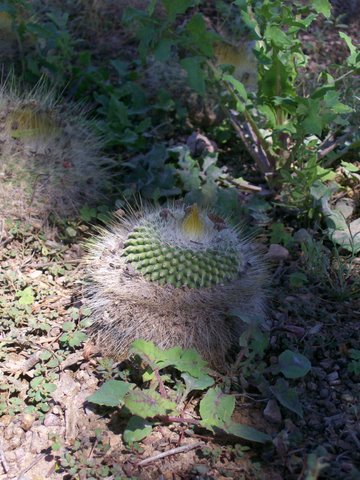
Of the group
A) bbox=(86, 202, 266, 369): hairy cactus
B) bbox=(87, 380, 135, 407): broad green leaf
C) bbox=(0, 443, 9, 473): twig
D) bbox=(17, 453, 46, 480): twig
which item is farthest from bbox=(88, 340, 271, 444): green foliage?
bbox=(0, 443, 9, 473): twig

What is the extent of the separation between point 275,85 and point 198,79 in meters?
0.39

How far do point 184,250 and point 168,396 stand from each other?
59cm

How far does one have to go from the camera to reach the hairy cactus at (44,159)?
128 inches

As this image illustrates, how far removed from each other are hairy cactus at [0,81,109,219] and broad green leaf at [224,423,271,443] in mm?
1567

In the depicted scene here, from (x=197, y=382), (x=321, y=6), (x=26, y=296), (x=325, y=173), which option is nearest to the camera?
(x=197, y=382)

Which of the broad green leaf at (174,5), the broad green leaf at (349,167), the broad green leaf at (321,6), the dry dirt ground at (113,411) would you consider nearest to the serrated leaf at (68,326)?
the dry dirt ground at (113,411)

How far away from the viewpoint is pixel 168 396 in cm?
238

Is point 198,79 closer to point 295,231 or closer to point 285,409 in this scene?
point 295,231

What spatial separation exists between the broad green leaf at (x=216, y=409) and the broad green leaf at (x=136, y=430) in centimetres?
20

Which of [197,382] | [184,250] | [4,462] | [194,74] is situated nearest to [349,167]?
[194,74]

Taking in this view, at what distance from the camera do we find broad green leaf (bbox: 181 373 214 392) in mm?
2352

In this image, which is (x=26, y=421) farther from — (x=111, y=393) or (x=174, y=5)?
(x=174, y=5)

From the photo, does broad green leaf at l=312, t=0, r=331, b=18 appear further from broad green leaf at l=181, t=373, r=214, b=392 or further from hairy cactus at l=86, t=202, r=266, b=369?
broad green leaf at l=181, t=373, r=214, b=392

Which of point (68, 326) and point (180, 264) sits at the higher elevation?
point (180, 264)
